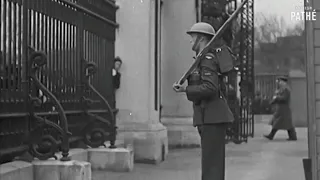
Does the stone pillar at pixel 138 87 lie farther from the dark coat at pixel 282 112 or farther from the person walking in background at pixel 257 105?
the person walking in background at pixel 257 105

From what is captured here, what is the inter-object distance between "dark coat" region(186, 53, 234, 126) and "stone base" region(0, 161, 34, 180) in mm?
1791

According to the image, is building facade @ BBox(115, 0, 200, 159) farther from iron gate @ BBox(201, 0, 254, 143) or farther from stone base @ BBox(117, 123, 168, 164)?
iron gate @ BBox(201, 0, 254, 143)

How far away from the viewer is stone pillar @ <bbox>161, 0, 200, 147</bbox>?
44.7 feet

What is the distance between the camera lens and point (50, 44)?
303 inches

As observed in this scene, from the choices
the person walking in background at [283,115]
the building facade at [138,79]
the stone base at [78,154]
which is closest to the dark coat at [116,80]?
the building facade at [138,79]

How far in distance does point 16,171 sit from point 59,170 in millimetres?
663

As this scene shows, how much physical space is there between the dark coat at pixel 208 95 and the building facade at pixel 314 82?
89 cm

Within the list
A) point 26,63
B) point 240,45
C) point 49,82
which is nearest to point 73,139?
point 49,82

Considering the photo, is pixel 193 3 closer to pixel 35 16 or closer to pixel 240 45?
pixel 240 45

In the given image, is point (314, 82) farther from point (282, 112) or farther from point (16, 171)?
point (282, 112)

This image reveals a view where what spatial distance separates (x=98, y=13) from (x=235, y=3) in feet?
22.4

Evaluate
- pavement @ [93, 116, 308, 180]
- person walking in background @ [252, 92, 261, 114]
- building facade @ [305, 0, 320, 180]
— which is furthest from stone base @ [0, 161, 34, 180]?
person walking in background @ [252, 92, 261, 114]

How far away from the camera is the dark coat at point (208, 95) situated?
234 inches

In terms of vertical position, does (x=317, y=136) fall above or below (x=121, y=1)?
below
